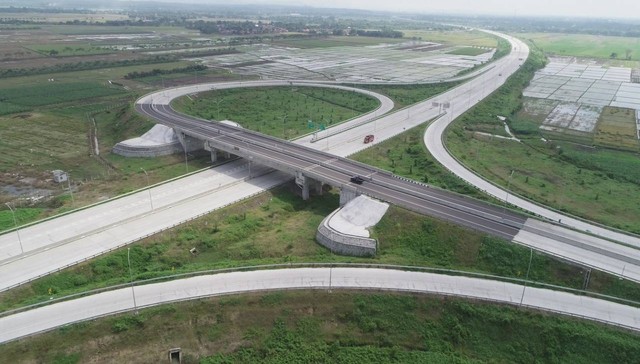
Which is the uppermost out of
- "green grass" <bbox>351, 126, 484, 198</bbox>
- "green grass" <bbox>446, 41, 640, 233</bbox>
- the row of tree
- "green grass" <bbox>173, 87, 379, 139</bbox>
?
the row of tree

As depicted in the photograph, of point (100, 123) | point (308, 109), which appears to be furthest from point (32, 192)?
point (308, 109)

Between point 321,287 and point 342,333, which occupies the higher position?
point 321,287

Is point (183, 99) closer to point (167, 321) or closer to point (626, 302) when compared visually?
point (167, 321)

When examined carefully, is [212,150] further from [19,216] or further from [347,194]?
[19,216]

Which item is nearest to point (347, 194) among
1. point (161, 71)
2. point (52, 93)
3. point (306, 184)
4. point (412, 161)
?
point (306, 184)

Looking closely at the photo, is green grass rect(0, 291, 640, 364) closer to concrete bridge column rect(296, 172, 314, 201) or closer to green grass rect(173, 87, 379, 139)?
concrete bridge column rect(296, 172, 314, 201)

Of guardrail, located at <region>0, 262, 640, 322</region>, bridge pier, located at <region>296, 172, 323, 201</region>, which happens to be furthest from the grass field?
bridge pier, located at <region>296, 172, 323, 201</region>
